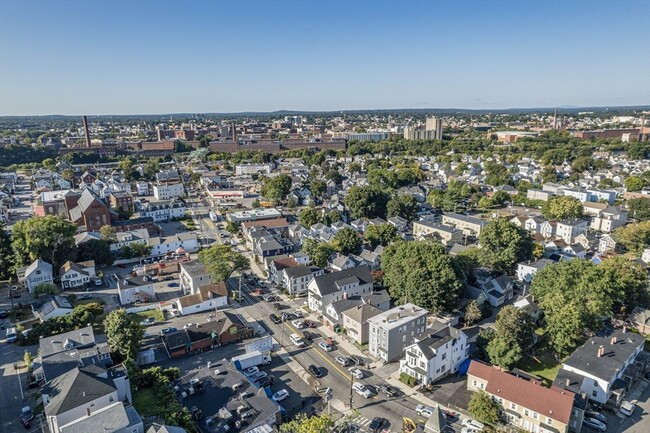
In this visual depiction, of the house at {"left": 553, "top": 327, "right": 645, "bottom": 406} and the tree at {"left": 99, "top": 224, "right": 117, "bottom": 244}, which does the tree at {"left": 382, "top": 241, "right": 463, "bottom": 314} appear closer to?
the house at {"left": 553, "top": 327, "right": 645, "bottom": 406}

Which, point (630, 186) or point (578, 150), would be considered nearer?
point (630, 186)

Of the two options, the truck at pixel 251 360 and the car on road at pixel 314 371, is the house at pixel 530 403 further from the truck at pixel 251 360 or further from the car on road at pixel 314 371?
the truck at pixel 251 360

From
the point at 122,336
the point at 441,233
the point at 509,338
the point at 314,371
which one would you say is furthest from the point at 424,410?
the point at 441,233

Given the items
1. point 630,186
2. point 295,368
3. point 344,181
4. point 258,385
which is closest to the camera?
point 258,385

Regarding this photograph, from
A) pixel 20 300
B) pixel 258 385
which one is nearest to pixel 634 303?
pixel 258 385

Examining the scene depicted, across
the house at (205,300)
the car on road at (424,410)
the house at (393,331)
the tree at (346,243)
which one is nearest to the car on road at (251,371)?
the house at (393,331)

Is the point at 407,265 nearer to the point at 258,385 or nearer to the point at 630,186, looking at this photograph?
the point at 258,385
